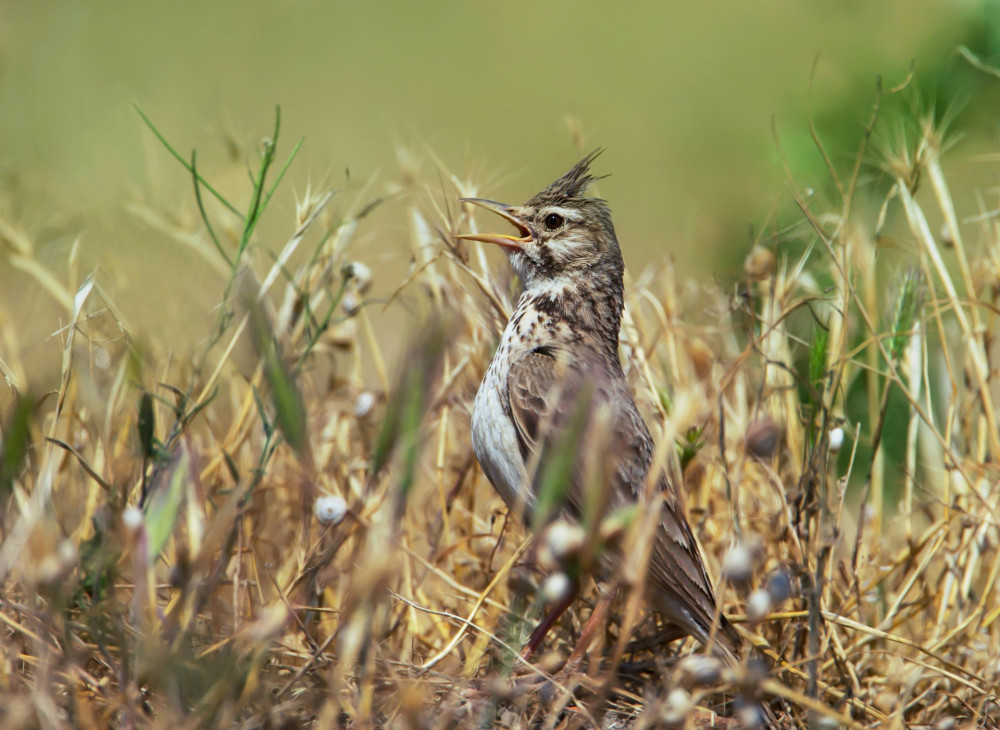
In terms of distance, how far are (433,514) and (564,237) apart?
1.23 metres

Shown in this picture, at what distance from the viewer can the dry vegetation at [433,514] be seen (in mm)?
1976

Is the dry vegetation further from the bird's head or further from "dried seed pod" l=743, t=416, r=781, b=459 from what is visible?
the bird's head

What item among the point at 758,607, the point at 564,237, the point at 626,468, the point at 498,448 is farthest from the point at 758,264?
the point at 758,607

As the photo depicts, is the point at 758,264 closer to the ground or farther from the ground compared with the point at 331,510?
farther from the ground

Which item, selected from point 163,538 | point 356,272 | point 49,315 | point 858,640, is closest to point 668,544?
point 858,640

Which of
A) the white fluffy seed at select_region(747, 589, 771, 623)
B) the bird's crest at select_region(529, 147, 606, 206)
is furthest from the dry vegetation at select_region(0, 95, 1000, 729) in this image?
the bird's crest at select_region(529, 147, 606, 206)

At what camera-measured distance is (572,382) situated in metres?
3.06

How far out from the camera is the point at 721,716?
293 cm

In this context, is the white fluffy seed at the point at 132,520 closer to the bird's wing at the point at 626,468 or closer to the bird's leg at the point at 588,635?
the bird's leg at the point at 588,635

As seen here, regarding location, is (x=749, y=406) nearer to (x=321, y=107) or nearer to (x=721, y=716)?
(x=721, y=716)

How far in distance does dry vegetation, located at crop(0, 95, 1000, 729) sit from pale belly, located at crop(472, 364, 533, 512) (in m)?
0.22

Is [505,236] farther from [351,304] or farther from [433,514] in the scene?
[433,514]

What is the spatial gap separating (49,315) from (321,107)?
8919 millimetres

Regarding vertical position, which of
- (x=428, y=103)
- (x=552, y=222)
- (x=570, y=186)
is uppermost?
(x=428, y=103)
